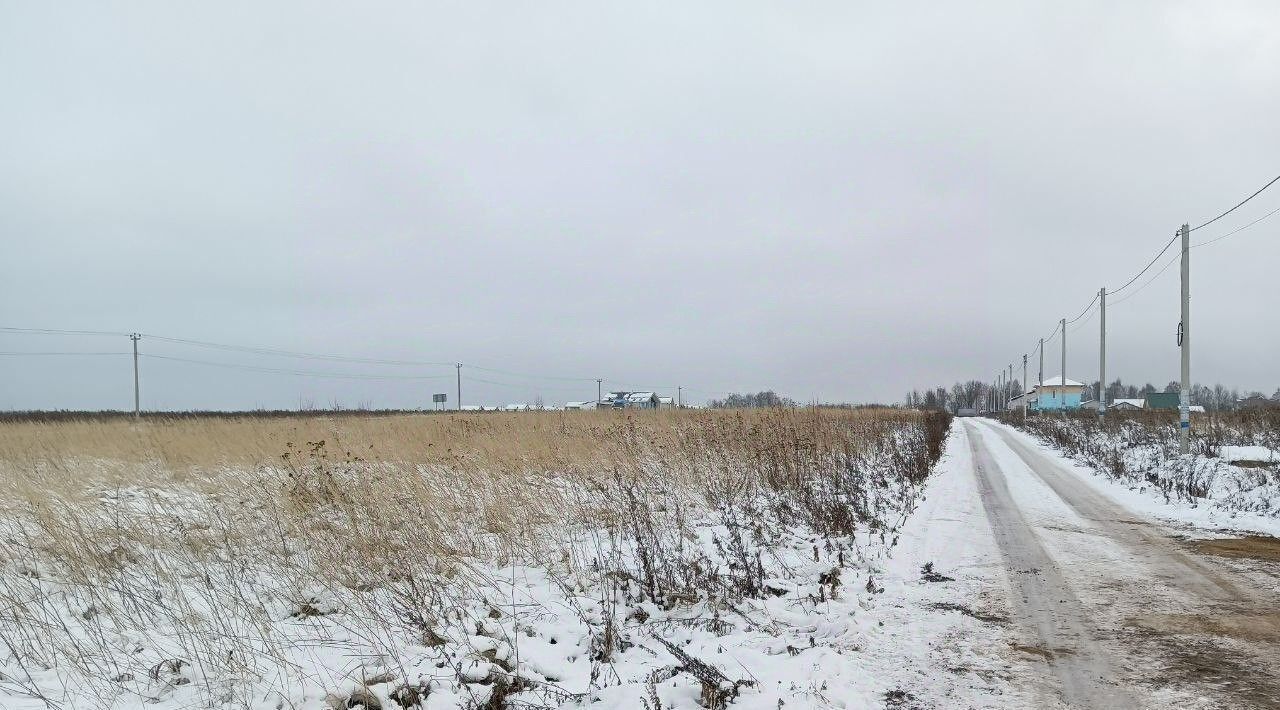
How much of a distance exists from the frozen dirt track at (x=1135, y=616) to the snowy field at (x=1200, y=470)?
1419 mm

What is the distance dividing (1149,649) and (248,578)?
671cm

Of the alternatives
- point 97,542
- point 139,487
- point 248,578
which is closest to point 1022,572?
point 248,578

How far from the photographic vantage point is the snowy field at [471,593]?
3859mm

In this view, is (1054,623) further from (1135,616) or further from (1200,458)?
(1200,458)

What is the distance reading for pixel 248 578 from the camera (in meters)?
5.51

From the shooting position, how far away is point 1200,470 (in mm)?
13836

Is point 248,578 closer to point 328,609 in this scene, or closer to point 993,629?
point 328,609

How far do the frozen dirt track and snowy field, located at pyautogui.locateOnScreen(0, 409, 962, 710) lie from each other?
0.47 meters

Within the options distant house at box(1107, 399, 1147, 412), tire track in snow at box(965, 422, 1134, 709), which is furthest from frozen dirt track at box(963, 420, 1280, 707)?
distant house at box(1107, 399, 1147, 412)

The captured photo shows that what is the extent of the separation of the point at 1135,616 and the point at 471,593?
5.16 m

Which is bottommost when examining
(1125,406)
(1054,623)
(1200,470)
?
(1054,623)

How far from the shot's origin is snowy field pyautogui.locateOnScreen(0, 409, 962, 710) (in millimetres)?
3859

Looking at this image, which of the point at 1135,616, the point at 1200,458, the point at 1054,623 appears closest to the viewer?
the point at 1054,623

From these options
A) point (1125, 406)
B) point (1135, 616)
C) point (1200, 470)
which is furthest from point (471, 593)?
point (1125, 406)
